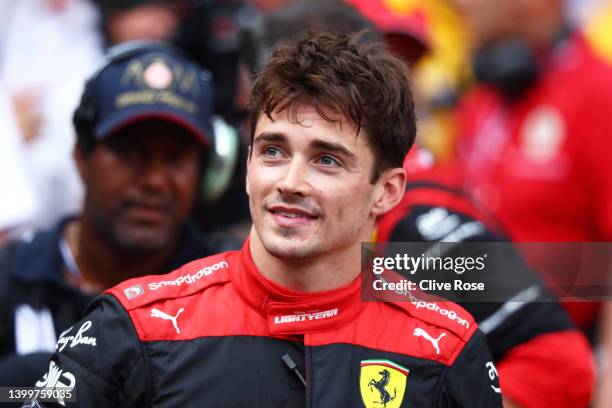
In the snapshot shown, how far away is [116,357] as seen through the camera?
2.58 meters

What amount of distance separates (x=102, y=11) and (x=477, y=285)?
8.83ft

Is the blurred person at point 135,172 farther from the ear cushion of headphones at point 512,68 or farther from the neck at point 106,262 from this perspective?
the ear cushion of headphones at point 512,68

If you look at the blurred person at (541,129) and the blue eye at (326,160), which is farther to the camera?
the blurred person at (541,129)

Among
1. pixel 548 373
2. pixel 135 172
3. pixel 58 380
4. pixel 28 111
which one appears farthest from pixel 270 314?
pixel 28 111

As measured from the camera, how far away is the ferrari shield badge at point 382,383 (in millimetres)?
2676

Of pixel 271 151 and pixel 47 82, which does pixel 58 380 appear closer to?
pixel 271 151

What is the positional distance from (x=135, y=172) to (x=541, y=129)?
2.13 meters

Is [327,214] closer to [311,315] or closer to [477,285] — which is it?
[311,315]

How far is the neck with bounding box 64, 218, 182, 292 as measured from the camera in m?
3.98

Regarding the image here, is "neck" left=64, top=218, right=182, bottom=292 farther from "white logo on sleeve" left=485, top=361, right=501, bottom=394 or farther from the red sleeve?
"white logo on sleeve" left=485, top=361, right=501, bottom=394

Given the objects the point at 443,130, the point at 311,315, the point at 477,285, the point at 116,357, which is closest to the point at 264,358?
the point at 311,315

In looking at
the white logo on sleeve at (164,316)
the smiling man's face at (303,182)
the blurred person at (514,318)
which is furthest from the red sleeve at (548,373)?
the white logo on sleeve at (164,316)

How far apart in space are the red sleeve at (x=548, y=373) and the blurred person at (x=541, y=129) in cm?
106

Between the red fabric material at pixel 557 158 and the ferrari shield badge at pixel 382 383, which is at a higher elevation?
the red fabric material at pixel 557 158
